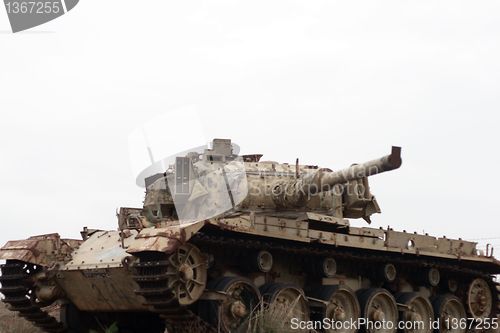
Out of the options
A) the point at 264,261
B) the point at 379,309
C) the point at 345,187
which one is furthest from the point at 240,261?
the point at 379,309

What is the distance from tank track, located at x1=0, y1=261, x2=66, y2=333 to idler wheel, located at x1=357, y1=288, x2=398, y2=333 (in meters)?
6.42

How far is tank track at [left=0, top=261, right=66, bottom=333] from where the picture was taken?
A: 1611 cm

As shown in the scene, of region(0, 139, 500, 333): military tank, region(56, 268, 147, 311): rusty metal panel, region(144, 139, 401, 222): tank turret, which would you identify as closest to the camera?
region(0, 139, 500, 333): military tank

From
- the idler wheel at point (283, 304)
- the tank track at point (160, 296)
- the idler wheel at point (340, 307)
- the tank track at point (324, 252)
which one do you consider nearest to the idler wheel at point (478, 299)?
the tank track at point (324, 252)

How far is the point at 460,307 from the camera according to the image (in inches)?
763

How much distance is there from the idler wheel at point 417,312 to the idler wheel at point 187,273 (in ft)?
18.6

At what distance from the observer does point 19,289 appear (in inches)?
634

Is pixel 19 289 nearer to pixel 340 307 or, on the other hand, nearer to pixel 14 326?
pixel 14 326

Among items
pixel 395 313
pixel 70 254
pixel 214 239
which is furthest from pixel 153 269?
pixel 395 313

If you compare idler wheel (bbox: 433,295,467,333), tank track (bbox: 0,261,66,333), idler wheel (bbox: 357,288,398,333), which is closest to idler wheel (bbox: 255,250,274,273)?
idler wheel (bbox: 357,288,398,333)

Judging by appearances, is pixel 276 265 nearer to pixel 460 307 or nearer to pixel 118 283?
pixel 118 283

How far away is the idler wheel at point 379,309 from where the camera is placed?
16953mm

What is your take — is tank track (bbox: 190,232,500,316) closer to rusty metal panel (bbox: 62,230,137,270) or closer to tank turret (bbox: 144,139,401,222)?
tank turret (bbox: 144,139,401,222)

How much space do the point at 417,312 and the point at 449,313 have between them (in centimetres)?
120
